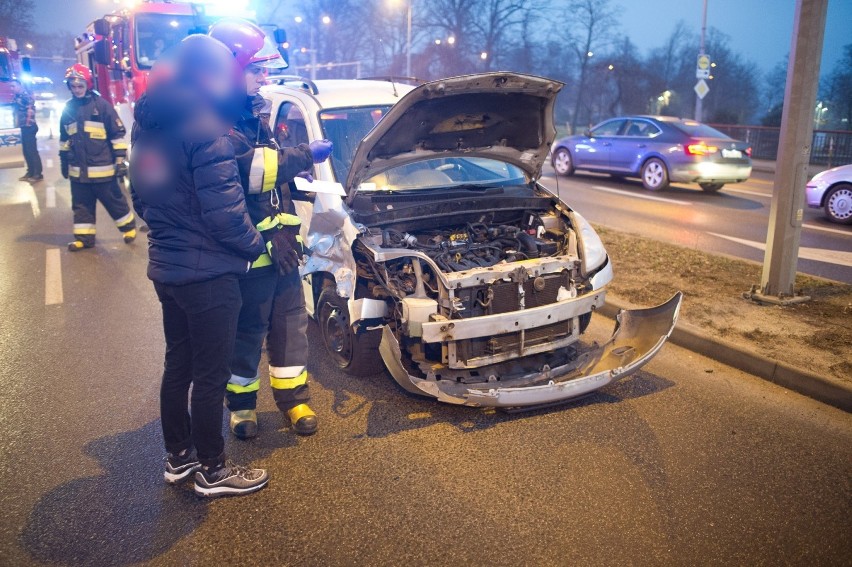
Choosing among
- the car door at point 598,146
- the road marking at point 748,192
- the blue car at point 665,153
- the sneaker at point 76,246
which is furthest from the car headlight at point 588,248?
the car door at point 598,146

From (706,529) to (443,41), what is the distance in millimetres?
44211

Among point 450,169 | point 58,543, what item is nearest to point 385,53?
point 450,169

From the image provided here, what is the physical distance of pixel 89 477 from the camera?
346cm

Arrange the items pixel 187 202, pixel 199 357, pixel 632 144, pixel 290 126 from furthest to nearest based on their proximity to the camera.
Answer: pixel 632 144, pixel 290 126, pixel 199 357, pixel 187 202

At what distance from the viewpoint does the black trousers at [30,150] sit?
14281 millimetres

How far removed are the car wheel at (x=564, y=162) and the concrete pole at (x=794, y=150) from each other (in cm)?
1157

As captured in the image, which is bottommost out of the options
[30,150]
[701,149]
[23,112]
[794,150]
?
[30,150]

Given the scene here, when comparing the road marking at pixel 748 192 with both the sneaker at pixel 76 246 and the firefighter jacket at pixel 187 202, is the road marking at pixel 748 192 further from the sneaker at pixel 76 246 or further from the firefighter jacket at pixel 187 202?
the firefighter jacket at pixel 187 202

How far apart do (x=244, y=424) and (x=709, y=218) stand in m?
9.83

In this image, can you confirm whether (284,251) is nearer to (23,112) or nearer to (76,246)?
(76,246)

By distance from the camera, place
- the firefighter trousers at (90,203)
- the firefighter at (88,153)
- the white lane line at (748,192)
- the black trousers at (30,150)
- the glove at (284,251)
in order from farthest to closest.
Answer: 1. the black trousers at (30,150)
2. the white lane line at (748,192)
3. the firefighter trousers at (90,203)
4. the firefighter at (88,153)
5. the glove at (284,251)

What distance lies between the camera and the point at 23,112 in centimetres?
1398

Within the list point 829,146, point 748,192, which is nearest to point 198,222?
point 748,192

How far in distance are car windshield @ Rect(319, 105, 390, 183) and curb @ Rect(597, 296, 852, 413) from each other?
3037 millimetres
